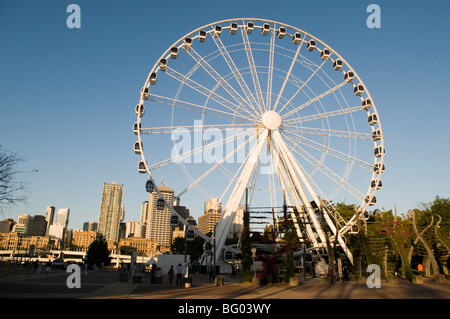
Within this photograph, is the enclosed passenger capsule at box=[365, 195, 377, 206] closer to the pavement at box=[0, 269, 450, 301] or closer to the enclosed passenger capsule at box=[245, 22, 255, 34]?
the pavement at box=[0, 269, 450, 301]

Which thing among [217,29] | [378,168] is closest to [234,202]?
[378,168]

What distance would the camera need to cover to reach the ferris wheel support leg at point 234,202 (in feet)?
105

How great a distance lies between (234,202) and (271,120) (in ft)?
27.5

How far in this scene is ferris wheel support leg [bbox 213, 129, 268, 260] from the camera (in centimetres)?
3200

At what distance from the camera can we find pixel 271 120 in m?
33.4

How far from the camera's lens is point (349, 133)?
3538 centimetres

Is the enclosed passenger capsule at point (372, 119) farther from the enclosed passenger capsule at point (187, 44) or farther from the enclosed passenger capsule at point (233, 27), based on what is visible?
the enclosed passenger capsule at point (187, 44)

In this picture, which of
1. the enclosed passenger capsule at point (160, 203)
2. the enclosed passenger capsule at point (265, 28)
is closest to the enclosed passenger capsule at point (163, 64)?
the enclosed passenger capsule at point (265, 28)

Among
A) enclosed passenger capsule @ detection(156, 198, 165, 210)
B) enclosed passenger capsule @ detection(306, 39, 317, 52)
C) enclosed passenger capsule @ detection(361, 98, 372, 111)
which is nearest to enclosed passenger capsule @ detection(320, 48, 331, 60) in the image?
enclosed passenger capsule @ detection(306, 39, 317, 52)

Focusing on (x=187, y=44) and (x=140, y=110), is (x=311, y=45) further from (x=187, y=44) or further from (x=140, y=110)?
(x=140, y=110)

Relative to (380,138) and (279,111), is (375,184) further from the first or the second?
(279,111)

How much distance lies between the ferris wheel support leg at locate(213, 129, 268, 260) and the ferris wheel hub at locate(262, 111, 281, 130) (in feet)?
6.87

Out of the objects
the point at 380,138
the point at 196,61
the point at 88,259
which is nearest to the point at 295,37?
the point at 196,61
